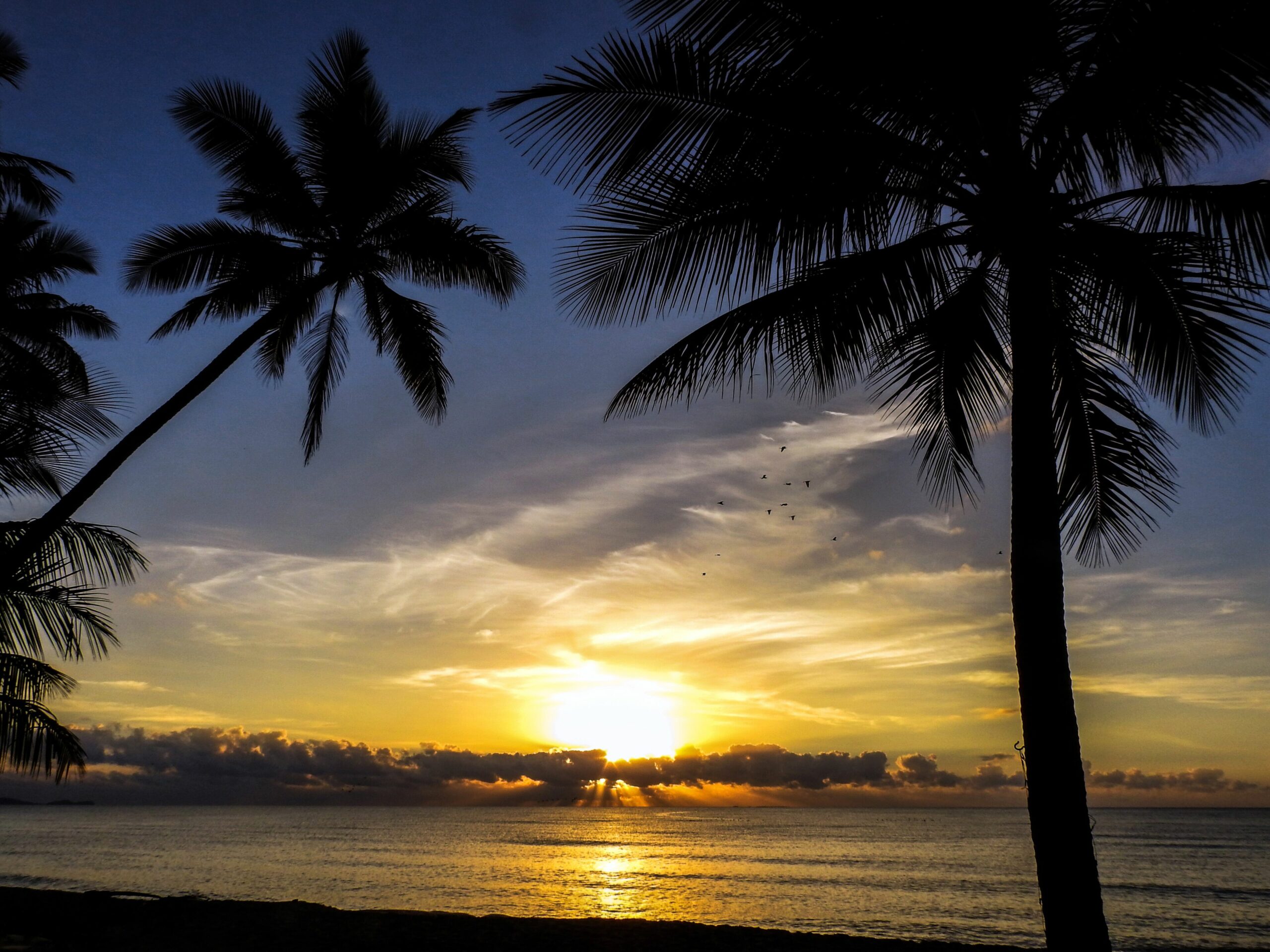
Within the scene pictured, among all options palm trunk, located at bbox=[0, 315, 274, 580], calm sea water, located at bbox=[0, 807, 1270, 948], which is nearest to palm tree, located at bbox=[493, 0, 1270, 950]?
palm trunk, located at bbox=[0, 315, 274, 580]

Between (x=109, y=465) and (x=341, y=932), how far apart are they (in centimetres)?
766

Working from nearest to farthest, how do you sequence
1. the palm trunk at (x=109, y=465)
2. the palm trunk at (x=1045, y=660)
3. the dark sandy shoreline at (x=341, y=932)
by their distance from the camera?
the palm trunk at (x=1045, y=660) < the palm trunk at (x=109, y=465) < the dark sandy shoreline at (x=341, y=932)

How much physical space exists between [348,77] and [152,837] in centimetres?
7276

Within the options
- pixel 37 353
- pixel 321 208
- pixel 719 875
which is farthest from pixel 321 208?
pixel 719 875

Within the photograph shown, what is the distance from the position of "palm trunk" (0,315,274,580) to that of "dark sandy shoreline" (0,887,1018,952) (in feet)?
14.8

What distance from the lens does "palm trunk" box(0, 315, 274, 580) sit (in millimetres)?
8188

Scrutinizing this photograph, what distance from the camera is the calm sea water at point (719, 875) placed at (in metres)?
23.7

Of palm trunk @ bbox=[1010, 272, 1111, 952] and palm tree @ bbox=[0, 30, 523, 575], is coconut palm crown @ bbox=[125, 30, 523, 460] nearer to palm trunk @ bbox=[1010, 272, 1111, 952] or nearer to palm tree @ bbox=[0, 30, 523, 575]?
palm tree @ bbox=[0, 30, 523, 575]

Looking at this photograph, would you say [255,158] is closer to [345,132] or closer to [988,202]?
[345,132]

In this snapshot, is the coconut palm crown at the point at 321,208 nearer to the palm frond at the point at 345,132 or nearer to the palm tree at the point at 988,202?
the palm frond at the point at 345,132

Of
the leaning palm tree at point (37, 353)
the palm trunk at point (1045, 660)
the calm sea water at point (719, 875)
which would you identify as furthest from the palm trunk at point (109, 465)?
the calm sea water at point (719, 875)

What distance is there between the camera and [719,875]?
36375 mm

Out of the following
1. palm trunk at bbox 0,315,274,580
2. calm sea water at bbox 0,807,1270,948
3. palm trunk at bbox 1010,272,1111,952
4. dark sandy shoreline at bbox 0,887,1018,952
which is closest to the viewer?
palm trunk at bbox 1010,272,1111,952

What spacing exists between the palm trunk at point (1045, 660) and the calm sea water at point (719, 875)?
62.4 ft
